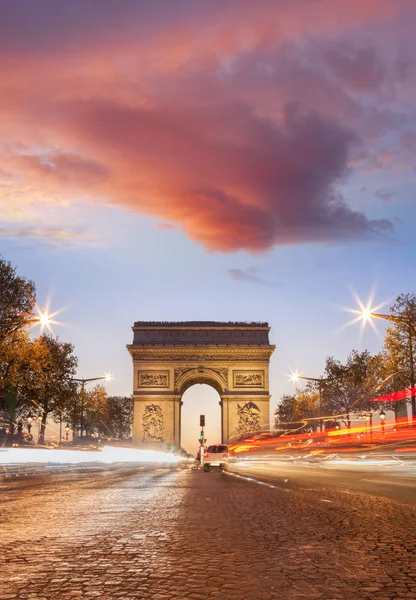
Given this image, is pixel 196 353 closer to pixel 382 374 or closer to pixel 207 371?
pixel 207 371

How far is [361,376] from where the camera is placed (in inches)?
2773

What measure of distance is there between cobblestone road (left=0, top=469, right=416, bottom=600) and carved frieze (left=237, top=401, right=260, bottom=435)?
6384cm

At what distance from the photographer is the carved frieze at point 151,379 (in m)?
73.0

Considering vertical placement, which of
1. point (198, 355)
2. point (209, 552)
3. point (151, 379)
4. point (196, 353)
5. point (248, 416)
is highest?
point (196, 353)

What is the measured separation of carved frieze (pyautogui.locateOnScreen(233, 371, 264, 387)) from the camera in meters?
72.8

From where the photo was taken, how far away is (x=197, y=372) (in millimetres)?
73500

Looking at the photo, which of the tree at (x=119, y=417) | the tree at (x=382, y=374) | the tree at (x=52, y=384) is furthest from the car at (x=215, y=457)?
the tree at (x=119, y=417)

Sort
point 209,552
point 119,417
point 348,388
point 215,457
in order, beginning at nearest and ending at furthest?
1. point 209,552
2. point 215,457
3. point 348,388
4. point 119,417

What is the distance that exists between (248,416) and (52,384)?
82.5 feet

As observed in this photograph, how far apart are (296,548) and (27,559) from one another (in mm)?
1866

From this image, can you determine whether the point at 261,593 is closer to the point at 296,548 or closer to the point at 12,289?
the point at 296,548

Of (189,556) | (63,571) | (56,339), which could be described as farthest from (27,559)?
(56,339)

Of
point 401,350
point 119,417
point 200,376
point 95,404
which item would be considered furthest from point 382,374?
point 119,417

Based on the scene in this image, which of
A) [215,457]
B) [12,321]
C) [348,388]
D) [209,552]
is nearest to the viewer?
[209,552]
